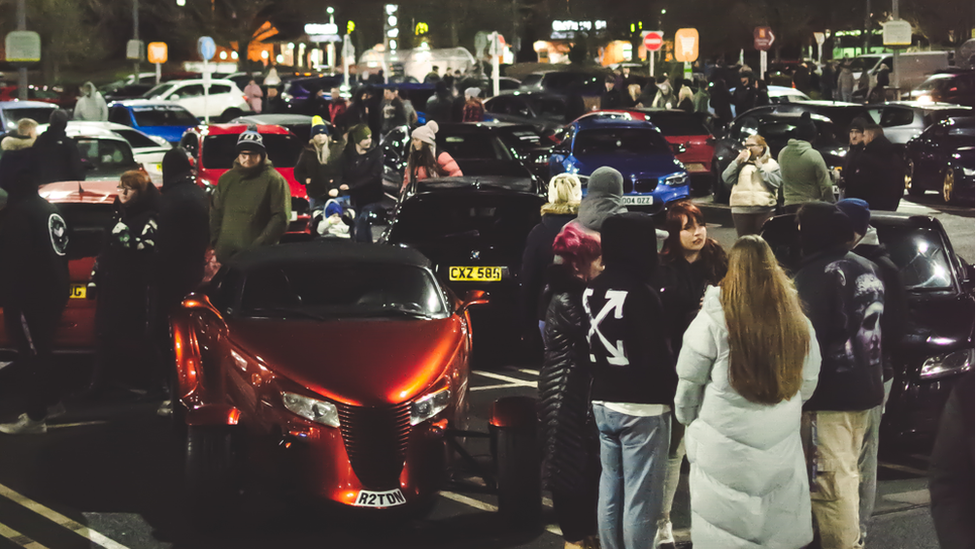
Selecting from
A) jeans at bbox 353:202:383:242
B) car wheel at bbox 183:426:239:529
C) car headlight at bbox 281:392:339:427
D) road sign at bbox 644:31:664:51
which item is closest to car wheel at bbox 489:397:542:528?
car headlight at bbox 281:392:339:427

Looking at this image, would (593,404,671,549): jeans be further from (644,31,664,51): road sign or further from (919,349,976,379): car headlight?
(644,31,664,51): road sign

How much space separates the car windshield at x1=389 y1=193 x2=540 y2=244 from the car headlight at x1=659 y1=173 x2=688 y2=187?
819cm

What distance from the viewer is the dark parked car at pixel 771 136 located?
21266 mm

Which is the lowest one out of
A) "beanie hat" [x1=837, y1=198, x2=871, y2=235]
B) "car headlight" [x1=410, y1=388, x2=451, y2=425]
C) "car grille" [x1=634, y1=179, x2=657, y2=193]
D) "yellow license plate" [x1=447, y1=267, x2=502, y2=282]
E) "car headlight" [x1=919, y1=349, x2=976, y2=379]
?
"car grille" [x1=634, y1=179, x2=657, y2=193]

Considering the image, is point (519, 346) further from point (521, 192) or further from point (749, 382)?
point (749, 382)

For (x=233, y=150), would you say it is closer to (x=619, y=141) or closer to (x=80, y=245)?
(x=619, y=141)

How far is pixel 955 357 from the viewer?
26.9 ft

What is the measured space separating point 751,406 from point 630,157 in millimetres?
15109

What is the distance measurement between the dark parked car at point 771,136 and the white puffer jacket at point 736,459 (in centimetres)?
1635

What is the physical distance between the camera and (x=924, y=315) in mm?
→ 8508

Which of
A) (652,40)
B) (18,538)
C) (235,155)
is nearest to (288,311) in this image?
(18,538)

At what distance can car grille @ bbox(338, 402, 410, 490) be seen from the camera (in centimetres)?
646

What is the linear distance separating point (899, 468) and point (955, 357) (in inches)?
31.0

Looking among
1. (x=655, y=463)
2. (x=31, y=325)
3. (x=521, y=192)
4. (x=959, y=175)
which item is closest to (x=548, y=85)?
(x=959, y=175)
